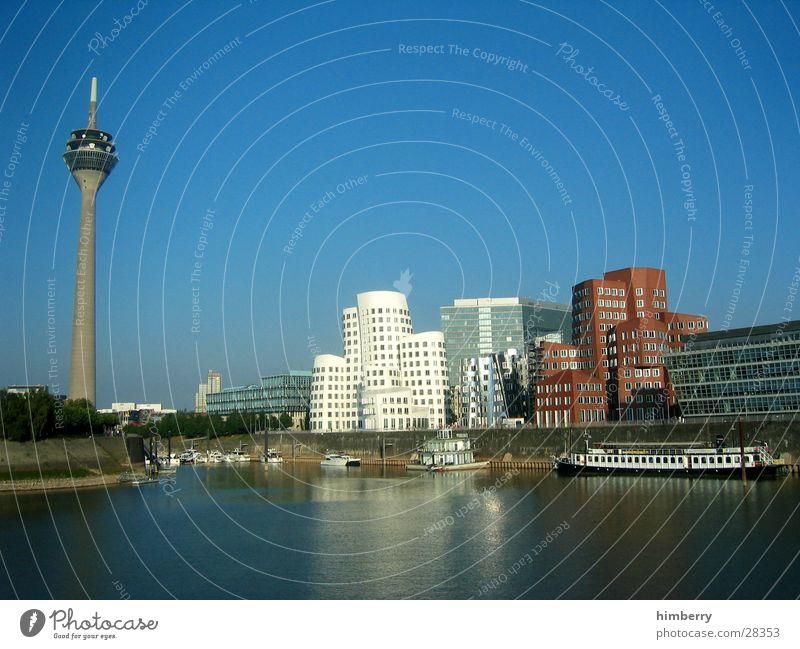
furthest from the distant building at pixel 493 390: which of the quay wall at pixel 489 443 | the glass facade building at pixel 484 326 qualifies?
the glass facade building at pixel 484 326

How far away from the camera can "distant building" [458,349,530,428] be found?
100450 millimetres

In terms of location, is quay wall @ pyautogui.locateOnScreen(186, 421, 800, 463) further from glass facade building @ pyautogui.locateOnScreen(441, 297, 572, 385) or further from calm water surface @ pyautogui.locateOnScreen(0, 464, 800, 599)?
glass facade building @ pyautogui.locateOnScreen(441, 297, 572, 385)

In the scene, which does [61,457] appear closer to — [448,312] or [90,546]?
[90,546]

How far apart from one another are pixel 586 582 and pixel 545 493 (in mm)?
24884

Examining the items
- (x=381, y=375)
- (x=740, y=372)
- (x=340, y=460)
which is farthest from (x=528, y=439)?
(x=381, y=375)

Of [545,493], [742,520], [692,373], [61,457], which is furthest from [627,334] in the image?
[61,457]

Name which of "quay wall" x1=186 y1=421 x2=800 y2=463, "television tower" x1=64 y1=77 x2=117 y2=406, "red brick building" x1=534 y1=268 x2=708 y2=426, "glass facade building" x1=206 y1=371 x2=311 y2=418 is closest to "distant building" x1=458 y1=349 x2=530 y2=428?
"red brick building" x1=534 y1=268 x2=708 y2=426

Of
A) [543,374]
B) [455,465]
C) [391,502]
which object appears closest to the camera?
[391,502]

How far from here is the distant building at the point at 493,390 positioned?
10045cm

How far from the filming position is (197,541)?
3359 centimetres

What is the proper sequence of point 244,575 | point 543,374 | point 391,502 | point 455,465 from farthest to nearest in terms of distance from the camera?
point 543,374
point 455,465
point 391,502
point 244,575

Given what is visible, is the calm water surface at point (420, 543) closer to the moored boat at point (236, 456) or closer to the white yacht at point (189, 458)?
the white yacht at point (189, 458)

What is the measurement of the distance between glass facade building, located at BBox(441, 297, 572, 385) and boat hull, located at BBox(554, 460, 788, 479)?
267 feet

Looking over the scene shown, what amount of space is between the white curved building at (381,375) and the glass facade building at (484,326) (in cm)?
3645
